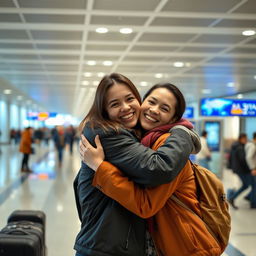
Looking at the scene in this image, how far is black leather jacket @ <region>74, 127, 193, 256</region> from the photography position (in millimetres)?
1691

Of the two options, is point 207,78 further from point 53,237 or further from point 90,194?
point 90,194

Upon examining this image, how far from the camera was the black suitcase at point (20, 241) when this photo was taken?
3.08 meters

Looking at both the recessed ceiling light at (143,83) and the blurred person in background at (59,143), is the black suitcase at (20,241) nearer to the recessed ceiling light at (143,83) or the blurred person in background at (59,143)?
the blurred person in background at (59,143)

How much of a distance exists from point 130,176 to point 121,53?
29.1 feet

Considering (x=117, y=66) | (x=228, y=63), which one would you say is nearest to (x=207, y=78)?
(x=228, y=63)

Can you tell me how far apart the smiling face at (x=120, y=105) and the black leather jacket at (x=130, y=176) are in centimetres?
11

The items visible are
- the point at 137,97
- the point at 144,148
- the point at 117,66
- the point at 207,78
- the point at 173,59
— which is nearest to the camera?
the point at 144,148

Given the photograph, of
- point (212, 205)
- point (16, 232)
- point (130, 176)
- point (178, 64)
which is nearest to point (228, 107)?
point (178, 64)

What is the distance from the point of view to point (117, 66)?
493 inches

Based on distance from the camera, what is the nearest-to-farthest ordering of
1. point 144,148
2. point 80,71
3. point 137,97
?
point 144,148 → point 137,97 → point 80,71

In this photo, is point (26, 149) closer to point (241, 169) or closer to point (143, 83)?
point (143, 83)

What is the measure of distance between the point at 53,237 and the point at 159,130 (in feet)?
14.6

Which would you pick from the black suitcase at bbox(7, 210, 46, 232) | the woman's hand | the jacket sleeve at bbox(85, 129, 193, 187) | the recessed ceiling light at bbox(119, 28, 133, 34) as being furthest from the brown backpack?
the recessed ceiling light at bbox(119, 28, 133, 34)

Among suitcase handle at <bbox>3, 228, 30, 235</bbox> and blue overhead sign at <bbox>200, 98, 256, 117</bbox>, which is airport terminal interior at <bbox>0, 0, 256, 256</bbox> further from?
suitcase handle at <bbox>3, 228, 30, 235</bbox>
